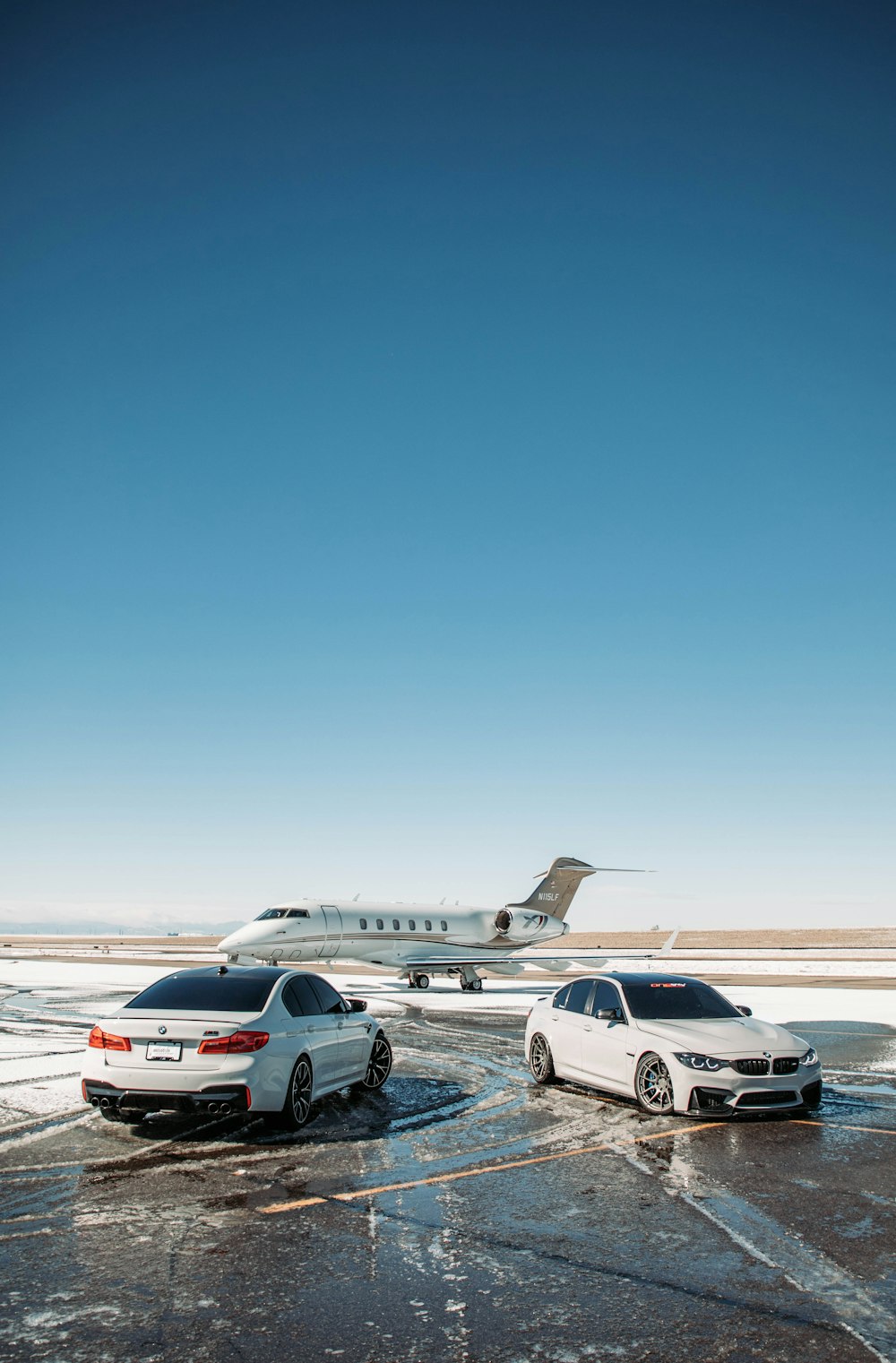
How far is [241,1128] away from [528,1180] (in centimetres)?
333

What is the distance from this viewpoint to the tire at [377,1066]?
11.7 meters

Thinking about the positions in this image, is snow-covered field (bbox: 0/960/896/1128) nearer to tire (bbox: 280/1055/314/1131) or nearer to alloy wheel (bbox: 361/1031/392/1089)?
tire (bbox: 280/1055/314/1131)

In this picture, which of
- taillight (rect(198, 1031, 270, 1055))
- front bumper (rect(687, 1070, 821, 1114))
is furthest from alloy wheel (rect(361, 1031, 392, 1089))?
front bumper (rect(687, 1070, 821, 1114))

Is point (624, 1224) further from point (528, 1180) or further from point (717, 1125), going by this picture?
point (717, 1125)

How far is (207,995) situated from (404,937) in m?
26.3

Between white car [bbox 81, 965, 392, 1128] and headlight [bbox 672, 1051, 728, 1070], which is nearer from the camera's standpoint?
white car [bbox 81, 965, 392, 1128]

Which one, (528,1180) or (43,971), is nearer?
(528,1180)

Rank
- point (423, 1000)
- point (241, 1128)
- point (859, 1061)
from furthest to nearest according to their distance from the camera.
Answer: point (423, 1000), point (859, 1061), point (241, 1128)

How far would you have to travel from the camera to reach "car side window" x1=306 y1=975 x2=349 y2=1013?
35.8 feet

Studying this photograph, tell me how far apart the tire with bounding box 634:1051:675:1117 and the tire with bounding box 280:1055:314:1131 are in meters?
3.30

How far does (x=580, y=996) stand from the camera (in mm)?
12250

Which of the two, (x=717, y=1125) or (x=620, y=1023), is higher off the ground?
(x=620, y=1023)

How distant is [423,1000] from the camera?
1061 inches

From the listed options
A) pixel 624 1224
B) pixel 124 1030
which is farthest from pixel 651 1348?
pixel 124 1030
